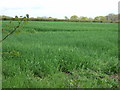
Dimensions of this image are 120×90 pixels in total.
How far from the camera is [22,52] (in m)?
5.28

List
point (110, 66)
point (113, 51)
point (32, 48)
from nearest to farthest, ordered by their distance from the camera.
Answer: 1. point (110, 66)
2. point (32, 48)
3. point (113, 51)

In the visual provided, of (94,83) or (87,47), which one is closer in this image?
(94,83)

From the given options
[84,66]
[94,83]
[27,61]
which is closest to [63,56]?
[84,66]

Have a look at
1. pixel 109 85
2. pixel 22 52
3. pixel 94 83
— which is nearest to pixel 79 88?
pixel 94 83

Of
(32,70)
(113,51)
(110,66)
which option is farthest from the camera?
(113,51)

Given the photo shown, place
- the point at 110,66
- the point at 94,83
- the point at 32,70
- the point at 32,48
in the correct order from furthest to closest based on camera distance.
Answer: the point at 32,48 → the point at 110,66 → the point at 32,70 → the point at 94,83

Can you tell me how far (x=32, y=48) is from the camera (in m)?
5.60

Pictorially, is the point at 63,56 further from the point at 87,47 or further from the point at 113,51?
the point at 113,51

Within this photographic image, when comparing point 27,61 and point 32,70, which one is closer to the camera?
point 32,70

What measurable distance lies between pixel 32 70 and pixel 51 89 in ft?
3.02

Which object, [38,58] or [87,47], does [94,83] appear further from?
[87,47]

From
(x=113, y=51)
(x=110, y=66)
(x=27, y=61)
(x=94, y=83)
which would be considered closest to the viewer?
(x=94, y=83)

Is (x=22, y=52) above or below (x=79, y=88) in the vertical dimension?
above

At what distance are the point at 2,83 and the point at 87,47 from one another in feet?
12.3
